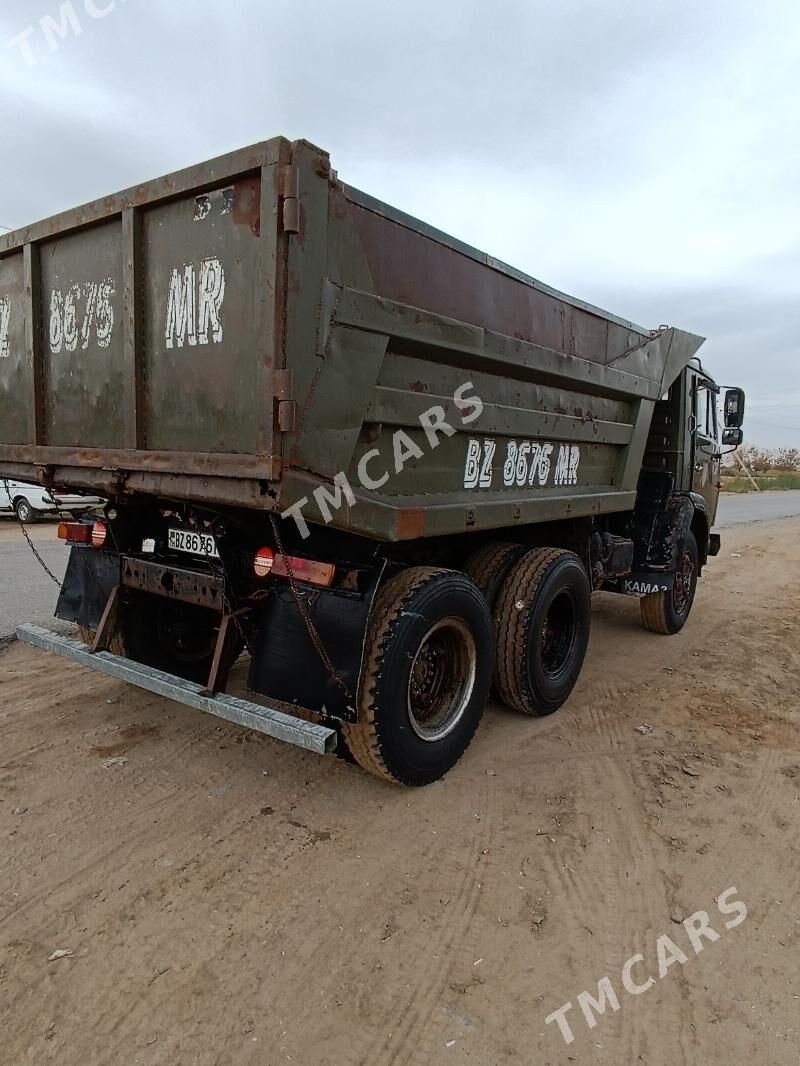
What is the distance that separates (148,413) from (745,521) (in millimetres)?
18941

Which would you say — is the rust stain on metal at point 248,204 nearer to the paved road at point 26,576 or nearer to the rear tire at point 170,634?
the rear tire at point 170,634

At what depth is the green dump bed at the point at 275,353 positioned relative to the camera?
2.64m

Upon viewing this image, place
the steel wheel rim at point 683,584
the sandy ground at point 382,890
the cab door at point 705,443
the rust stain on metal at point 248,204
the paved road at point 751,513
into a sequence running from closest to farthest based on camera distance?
the sandy ground at point 382,890
the rust stain on metal at point 248,204
the steel wheel rim at point 683,584
the cab door at point 705,443
the paved road at point 751,513

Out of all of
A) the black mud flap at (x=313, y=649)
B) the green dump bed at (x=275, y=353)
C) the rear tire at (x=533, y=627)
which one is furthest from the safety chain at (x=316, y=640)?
the rear tire at (x=533, y=627)

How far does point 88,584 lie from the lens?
418cm

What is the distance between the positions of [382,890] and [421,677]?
3.85 ft

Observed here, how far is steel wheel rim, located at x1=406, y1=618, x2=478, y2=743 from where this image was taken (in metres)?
3.59

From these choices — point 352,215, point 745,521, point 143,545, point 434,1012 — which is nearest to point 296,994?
point 434,1012

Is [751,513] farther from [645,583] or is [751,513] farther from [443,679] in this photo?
[443,679]

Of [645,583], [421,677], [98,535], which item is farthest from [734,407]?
[98,535]

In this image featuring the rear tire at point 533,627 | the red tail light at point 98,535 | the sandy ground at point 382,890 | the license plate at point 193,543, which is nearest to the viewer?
the sandy ground at point 382,890

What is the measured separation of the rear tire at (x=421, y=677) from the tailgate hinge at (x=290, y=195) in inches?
63.3

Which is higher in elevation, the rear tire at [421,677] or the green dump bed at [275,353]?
the green dump bed at [275,353]

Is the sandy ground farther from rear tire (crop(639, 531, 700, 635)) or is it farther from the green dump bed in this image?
rear tire (crop(639, 531, 700, 635))
